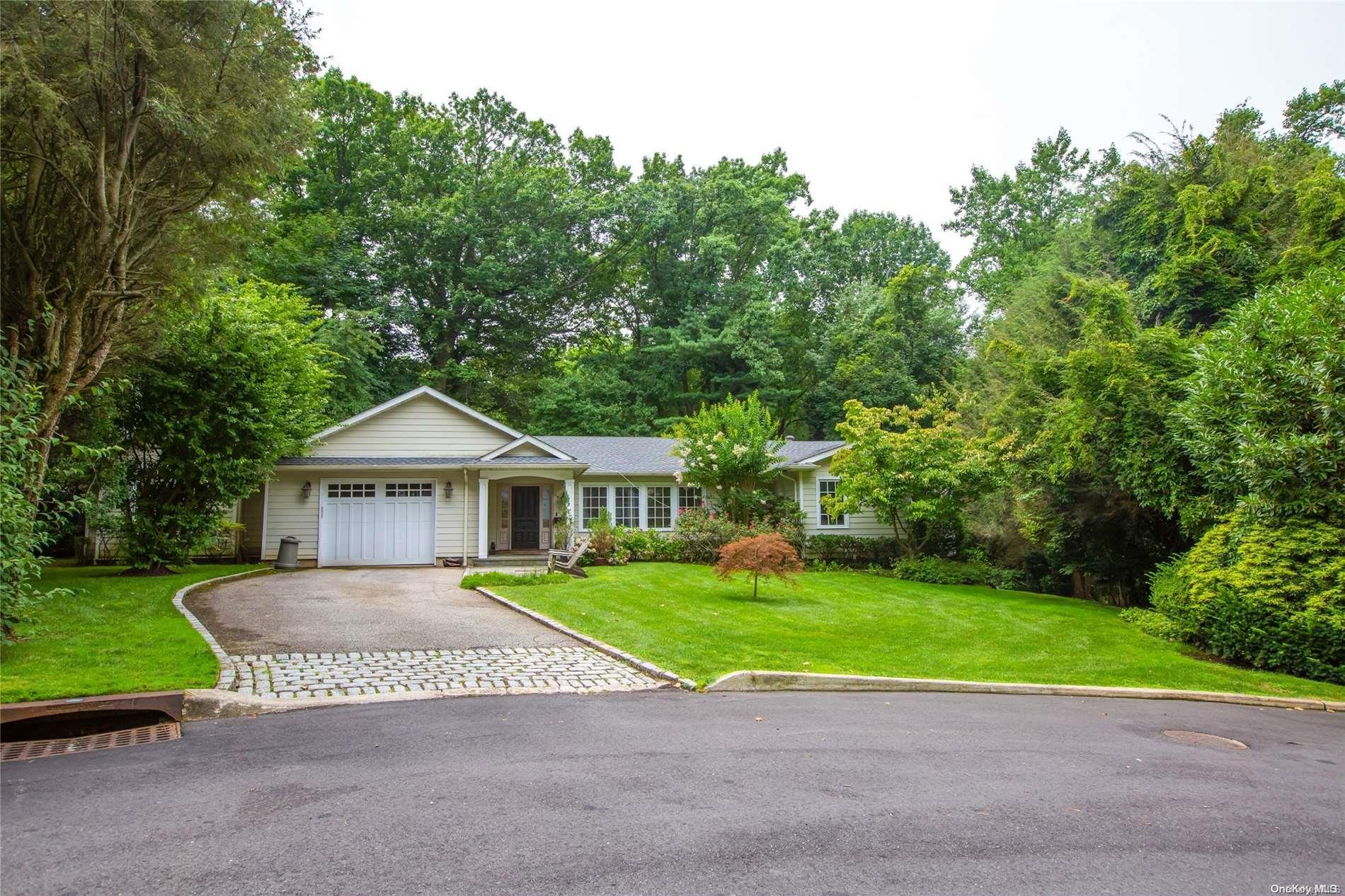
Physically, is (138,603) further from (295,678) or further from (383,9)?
(383,9)

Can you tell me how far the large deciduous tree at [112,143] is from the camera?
26.8 ft

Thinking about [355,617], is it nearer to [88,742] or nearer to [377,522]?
[88,742]

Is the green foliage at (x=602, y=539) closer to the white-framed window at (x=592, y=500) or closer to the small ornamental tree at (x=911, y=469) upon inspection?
the white-framed window at (x=592, y=500)

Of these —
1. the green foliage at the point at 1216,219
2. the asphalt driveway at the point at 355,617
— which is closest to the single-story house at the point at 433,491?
the asphalt driveway at the point at 355,617

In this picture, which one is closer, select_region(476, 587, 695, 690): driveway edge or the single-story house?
select_region(476, 587, 695, 690): driveway edge

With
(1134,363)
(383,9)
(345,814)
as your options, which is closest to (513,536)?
(383,9)

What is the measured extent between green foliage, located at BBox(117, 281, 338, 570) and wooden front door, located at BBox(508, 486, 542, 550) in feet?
28.0

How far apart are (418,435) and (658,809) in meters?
19.1

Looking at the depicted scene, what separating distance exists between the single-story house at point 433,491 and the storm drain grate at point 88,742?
48.3 feet

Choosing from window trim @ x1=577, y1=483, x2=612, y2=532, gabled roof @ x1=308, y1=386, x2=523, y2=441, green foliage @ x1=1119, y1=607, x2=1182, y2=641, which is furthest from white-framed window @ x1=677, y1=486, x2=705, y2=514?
green foliage @ x1=1119, y1=607, x2=1182, y2=641

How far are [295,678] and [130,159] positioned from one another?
6983 millimetres

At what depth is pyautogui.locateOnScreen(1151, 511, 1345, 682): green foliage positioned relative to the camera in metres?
9.76

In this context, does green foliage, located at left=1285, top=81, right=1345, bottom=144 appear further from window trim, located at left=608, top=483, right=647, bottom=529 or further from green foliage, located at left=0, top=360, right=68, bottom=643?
green foliage, located at left=0, top=360, right=68, bottom=643

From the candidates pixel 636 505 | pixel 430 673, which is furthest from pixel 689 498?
pixel 430 673
